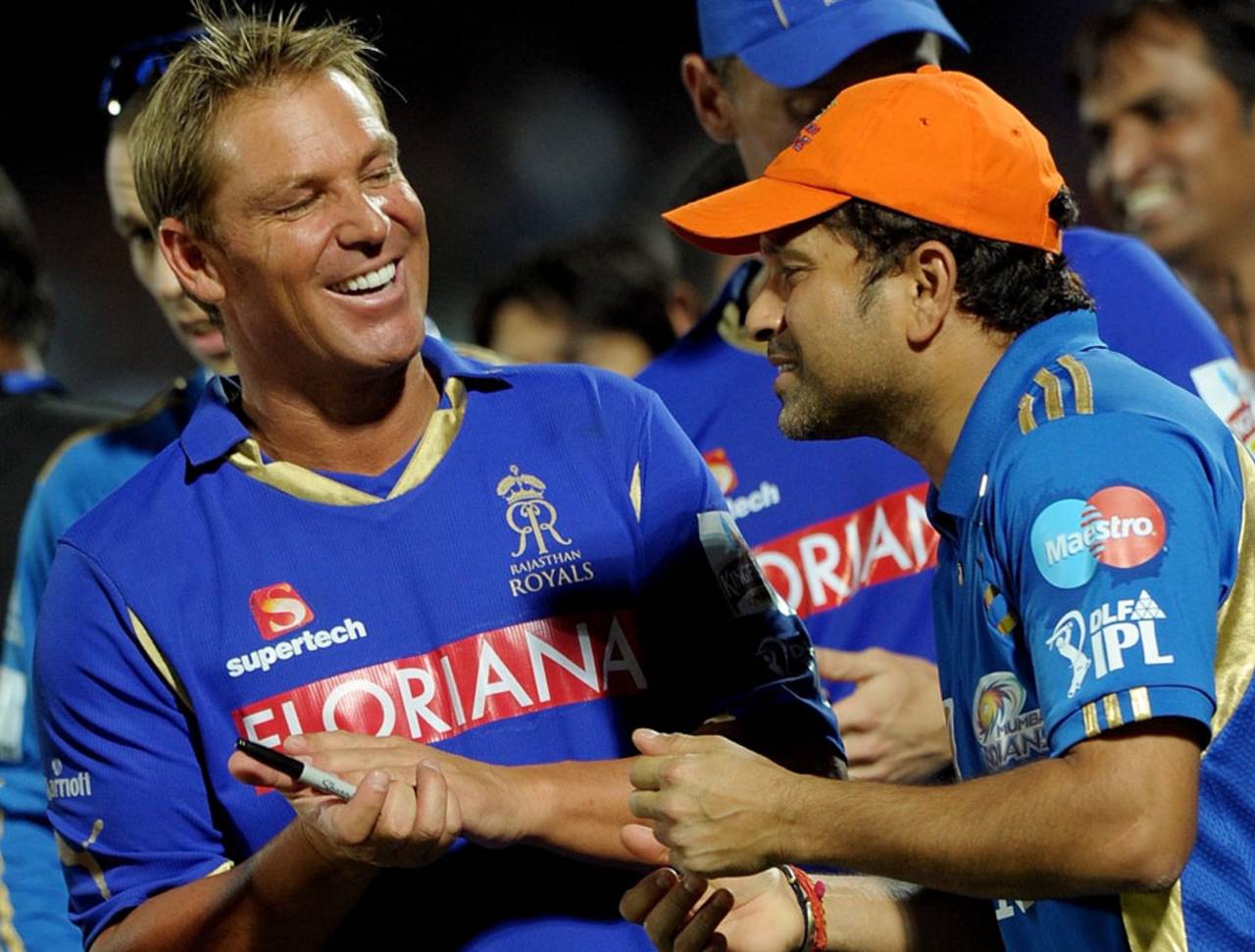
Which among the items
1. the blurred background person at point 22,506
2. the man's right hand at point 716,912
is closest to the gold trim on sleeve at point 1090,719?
the man's right hand at point 716,912

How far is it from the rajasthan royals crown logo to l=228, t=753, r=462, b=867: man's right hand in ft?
1.33

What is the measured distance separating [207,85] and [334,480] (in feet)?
Result: 1.75

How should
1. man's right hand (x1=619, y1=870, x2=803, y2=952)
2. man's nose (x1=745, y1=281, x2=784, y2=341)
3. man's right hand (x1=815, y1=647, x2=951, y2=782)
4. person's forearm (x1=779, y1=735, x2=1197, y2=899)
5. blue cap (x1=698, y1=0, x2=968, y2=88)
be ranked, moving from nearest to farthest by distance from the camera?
person's forearm (x1=779, y1=735, x2=1197, y2=899), man's right hand (x1=619, y1=870, x2=803, y2=952), man's nose (x1=745, y1=281, x2=784, y2=341), man's right hand (x1=815, y1=647, x2=951, y2=782), blue cap (x1=698, y1=0, x2=968, y2=88)

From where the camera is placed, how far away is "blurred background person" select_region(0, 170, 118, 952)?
11.5 feet

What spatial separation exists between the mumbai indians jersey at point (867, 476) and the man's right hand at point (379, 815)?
1341 mm

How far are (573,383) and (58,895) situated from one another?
162 cm

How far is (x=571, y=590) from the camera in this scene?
246 cm

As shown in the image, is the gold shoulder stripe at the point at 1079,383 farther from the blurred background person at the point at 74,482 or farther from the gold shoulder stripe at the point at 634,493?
the blurred background person at the point at 74,482

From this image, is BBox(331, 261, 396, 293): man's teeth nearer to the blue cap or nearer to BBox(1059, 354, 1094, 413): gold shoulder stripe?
BBox(1059, 354, 1094, 413): gold shoulder stripe

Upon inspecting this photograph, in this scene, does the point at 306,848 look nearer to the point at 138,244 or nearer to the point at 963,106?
the point at 963,106

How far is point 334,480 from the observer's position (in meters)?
2.51

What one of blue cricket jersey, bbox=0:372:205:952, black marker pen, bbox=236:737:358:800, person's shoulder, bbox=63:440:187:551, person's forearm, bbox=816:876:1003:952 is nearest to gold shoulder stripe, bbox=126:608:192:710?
person's shoulder, bbox=63:440:187:551

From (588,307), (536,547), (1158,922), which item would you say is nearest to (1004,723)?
(1158,922)

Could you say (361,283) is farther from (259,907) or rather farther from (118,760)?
(259,907)
